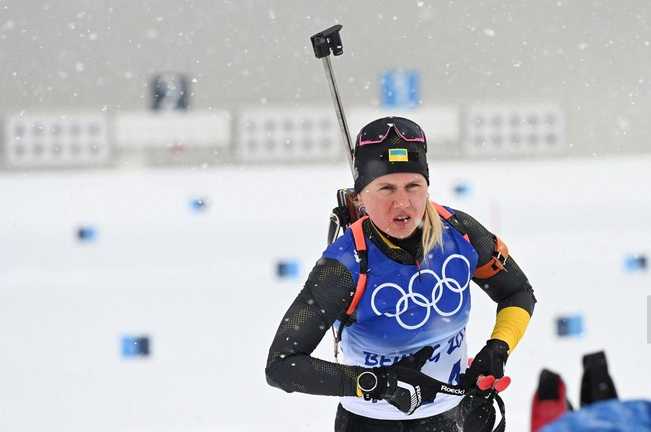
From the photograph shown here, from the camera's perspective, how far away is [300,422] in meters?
4.52

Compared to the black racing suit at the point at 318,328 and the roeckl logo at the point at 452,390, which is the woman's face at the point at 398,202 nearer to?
the black racing suit at the point at 318,328

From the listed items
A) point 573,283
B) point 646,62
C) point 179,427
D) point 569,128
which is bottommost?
point 179,427

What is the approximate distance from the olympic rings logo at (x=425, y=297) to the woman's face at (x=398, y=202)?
144mm

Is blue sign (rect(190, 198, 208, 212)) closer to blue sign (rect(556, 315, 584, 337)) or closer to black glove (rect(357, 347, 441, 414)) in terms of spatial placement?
blue sign (rect(556, 315, 584, 337))

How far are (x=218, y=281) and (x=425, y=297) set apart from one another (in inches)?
145

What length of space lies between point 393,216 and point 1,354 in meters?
3.75

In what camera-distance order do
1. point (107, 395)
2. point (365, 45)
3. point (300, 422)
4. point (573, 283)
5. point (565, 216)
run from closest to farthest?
point (300, 422) < point (107, 395) < point (573, 283) < point (565, 216) < point (365, 45)

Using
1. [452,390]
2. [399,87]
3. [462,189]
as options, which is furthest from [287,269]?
[452,390]

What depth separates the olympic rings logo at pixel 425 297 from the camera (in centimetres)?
247

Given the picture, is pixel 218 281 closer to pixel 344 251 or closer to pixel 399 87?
pixel 399 87

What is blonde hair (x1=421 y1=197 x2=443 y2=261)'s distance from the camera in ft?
8.23

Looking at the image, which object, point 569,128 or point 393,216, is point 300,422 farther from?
point 569,128

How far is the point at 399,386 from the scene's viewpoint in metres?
2.30

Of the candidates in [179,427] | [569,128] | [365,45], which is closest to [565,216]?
[569,128]
